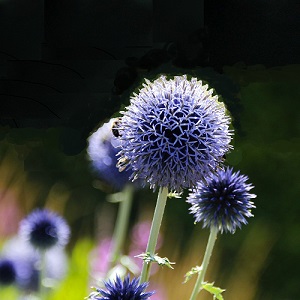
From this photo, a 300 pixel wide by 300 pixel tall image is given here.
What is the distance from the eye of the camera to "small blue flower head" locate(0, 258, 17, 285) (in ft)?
6.34

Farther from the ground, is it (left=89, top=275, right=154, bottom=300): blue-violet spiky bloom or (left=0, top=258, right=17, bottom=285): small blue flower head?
(left=0, top=258, right=17, bottom=285): small blue flower head

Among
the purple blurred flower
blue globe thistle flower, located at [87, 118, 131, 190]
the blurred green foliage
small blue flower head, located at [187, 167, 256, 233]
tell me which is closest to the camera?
small blue flower head, located at [187, 167, 256, 233]

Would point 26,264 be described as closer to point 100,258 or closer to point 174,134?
point 100,258

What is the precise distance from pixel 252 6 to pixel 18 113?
4.94 ft

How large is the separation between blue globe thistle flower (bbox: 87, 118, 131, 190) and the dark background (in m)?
1.08

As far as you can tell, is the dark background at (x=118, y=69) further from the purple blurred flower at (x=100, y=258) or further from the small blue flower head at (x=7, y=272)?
the small blue flower head at (x=7, y=272)

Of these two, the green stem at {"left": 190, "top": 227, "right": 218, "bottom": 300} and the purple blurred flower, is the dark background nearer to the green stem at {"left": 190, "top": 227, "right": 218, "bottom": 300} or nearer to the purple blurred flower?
the purple blurred flower

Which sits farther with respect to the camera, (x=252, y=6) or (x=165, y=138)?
(x=252, y=6)

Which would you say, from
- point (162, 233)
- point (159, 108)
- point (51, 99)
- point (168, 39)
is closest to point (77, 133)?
point (51, 99)

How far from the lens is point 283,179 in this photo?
2877mm

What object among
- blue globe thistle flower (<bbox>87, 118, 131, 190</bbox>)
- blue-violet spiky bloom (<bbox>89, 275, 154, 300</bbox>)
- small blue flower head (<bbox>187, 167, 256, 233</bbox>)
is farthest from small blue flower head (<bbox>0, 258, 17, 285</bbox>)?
blue-violet spiky bloom (<bbox>89, 275, 154, 300</bbox>)

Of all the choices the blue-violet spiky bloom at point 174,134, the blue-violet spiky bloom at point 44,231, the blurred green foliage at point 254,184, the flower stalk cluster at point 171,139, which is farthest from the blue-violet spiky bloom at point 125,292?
the blurred green foliage at point 254,184

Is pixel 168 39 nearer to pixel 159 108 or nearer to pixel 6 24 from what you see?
pixel 6 24

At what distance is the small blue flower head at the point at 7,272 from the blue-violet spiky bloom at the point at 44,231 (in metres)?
0.08
